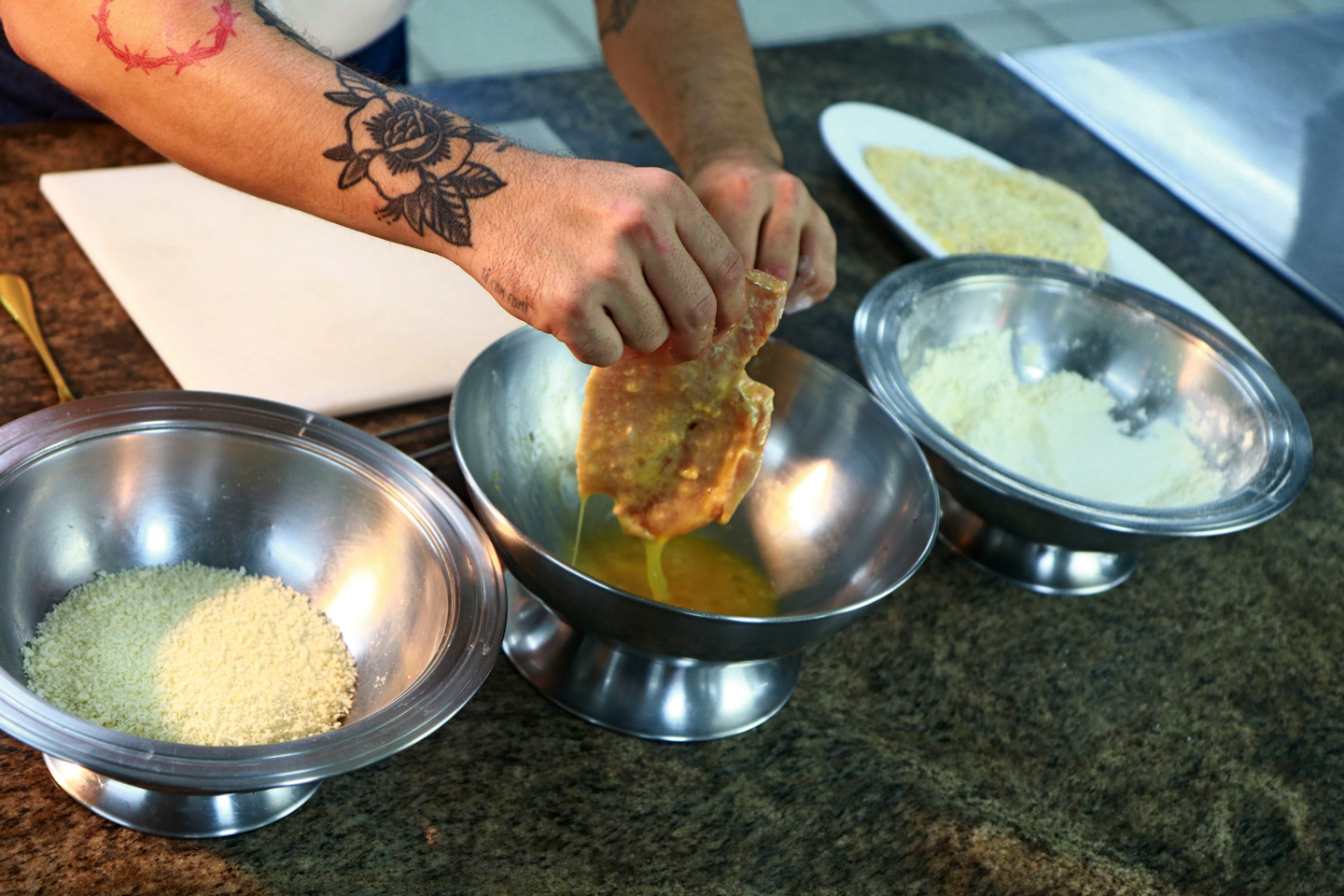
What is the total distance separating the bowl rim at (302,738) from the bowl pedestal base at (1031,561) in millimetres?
551

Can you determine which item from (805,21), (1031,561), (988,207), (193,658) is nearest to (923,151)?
(988,207)

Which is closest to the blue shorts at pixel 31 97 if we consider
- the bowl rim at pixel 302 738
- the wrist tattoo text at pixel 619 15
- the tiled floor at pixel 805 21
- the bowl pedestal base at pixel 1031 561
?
the wrist tattoo text at pixel 619 15

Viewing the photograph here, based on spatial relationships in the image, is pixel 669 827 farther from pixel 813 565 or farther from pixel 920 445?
pixel 920 445

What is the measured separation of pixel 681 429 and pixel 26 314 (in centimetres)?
68

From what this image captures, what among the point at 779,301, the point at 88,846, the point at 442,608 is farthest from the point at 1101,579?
the point at 88,846

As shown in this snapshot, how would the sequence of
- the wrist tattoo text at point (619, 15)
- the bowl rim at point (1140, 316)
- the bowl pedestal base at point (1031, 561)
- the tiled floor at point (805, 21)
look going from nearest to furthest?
the bowl rim at point (1140, 316) → the bowl pedestal base at point (1031, 561) → the wrist tattoo text at point (619, 15) → the tiled floor at point (805, 21)

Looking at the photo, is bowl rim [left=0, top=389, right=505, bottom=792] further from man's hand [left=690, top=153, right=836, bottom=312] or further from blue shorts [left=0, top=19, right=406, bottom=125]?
blue shorts [left=0, top=19, right=406, bottom=125]

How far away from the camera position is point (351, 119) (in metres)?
0.85

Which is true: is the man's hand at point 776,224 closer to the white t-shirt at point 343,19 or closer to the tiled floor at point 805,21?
the white t-shirt at point 343,19

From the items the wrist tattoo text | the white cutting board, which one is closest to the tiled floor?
the wrist tattoo text

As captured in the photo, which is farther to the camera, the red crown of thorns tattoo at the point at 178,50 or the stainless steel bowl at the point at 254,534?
the red crown of thorns tattoo at the point at 178,50

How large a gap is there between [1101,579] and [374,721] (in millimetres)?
796

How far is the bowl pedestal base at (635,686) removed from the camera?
3.02ft

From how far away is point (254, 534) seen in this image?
91cm
